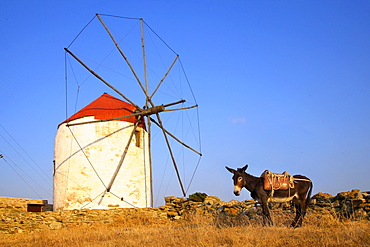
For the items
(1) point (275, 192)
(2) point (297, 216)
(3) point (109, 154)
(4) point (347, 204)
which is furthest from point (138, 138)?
(4) point (347, 204)

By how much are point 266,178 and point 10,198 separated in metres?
14.1

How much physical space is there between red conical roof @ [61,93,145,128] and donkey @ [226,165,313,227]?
865 cm

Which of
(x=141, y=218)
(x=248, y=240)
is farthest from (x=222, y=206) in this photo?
(x=248, y=240)

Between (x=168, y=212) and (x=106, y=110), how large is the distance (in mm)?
5377

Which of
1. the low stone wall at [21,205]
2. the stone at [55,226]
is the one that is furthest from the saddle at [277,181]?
the low stone wall at [21,205]

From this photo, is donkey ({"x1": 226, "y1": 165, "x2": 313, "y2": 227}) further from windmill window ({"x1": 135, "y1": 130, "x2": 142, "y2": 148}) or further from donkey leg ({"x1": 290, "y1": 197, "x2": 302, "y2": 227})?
windmill window ({"x1": 135, "y1": 130, "x2": 142, "y2": 148})

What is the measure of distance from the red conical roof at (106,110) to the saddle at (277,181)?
29.7 feet

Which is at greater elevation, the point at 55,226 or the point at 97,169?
the point at 97,169

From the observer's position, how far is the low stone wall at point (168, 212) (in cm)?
901

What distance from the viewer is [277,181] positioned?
7.99 metres

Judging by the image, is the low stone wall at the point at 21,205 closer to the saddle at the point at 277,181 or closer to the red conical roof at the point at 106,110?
the red conical roof at the point at 106,110

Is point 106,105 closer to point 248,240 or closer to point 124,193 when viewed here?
point 124,193

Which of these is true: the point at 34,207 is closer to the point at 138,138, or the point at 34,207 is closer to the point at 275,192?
the point at 138,138

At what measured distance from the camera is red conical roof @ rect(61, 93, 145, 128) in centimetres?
1579
